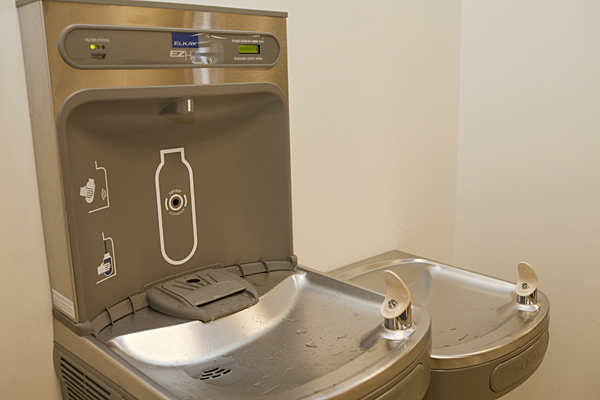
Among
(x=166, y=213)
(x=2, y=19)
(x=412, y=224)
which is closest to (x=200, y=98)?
(x=166, y=213)

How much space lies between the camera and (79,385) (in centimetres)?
94

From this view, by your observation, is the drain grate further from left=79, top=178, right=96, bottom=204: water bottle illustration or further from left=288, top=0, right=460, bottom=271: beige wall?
left=288, top=0, right=460, bottom=271: beige wall

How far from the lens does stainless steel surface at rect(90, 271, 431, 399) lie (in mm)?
798

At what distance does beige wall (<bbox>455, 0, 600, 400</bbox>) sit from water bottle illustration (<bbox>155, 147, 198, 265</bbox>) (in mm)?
1134

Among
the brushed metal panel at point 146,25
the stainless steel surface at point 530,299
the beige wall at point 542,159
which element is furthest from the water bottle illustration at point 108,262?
the beige wall at point 542,159

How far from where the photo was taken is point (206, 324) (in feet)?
3.20

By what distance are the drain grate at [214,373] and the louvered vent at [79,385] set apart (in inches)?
5.8

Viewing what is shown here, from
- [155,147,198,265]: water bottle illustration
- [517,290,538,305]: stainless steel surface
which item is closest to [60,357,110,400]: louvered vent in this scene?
[155,147,198,265]: water bottle illustration

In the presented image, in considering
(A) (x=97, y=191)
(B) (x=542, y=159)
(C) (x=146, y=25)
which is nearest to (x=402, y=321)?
(A) (x=97, y=191)

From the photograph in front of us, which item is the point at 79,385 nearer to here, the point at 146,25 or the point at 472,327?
the point at 146,25

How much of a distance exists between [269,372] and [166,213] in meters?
0.37

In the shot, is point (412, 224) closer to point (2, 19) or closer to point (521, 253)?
point (521, 253)

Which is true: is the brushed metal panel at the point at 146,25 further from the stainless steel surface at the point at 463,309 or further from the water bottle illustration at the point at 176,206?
the stainless steel surface at the point at 463,309

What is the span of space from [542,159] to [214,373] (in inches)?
50.0
